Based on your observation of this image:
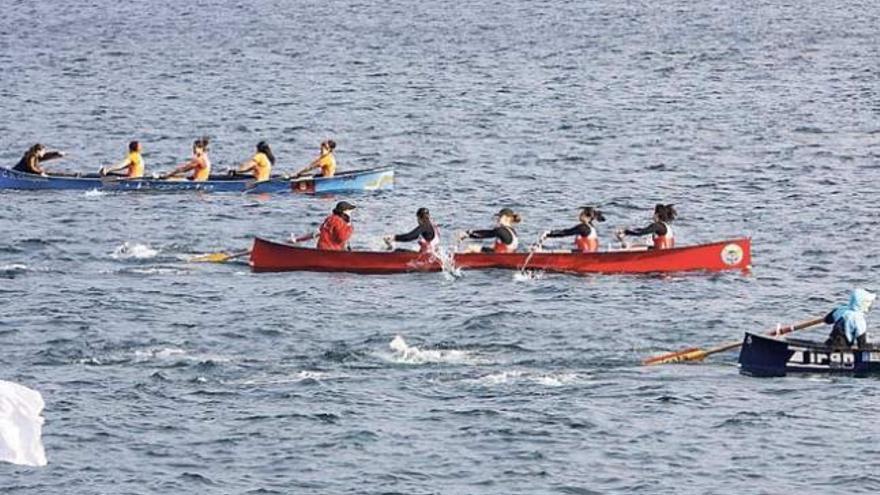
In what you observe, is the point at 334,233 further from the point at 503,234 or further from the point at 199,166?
the point at 199,166

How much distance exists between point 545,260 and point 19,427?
105 feet

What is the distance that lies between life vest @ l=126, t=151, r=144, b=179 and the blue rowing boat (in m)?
0.41

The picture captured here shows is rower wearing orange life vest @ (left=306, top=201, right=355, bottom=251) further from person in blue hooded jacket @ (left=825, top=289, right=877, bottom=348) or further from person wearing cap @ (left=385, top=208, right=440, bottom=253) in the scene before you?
person in blue hooded jacket @ (left=825, top=289, right=877, bottom=348)

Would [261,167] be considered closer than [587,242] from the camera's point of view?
No

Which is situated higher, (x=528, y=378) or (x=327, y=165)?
(x=327, y=165)

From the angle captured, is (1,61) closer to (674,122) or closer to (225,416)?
(674,122)

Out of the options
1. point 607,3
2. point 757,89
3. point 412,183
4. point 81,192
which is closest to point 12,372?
point 81,192

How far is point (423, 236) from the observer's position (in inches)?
2327

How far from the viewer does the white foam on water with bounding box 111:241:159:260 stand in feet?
206

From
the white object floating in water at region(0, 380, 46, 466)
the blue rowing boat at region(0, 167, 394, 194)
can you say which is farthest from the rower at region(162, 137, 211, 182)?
the white object floating in water at region(0, 380, 46, 466)

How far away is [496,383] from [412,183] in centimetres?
2983

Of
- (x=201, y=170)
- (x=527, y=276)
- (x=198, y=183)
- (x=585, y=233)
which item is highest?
(x=201, y=170)

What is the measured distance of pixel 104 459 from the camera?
4309 centimetres

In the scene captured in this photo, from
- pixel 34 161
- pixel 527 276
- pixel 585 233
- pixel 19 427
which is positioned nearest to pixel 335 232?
pixel 527 276
